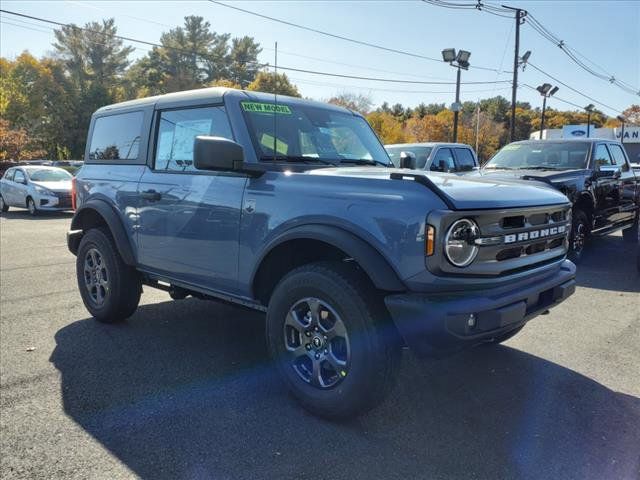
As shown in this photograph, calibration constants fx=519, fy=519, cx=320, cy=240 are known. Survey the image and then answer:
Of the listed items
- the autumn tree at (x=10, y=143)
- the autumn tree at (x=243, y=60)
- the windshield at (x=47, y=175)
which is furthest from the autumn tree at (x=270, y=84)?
the windshield at (x=47, y=175)

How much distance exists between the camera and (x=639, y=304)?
5922 millimetres

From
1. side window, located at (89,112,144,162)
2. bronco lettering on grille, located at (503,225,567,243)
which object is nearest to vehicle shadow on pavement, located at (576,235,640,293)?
bronco lettering on grille, located at (503,225,567,243)

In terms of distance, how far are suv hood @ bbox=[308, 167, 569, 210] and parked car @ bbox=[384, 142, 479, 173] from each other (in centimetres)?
670

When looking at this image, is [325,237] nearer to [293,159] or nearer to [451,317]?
[451,317]

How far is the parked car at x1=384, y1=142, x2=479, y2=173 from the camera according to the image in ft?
33.9

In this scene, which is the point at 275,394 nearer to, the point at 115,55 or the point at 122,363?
the point at 122,363

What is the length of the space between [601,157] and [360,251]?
7696 millimetres

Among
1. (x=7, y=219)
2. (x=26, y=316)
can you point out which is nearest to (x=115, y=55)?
(x=7, y=219)

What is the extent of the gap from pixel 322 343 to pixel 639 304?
15.0ft

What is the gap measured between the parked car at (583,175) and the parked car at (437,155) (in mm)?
1357

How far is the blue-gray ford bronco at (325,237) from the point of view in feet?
9.00

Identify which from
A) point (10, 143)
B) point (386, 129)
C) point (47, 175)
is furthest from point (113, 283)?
point (386, 129)

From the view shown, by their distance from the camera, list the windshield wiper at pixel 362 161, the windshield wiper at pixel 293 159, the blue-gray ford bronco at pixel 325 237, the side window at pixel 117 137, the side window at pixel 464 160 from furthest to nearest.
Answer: the side window at pixel 464 160
the side window at pixel 117 137
the windshield wiper at pixel 362 161
the windshield wiper at pixel 293 159
the blue-gray ford bronco at pixel 325 237

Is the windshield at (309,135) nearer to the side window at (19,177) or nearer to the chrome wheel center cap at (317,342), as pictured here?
the chrome wheel center cap at (317,342)
